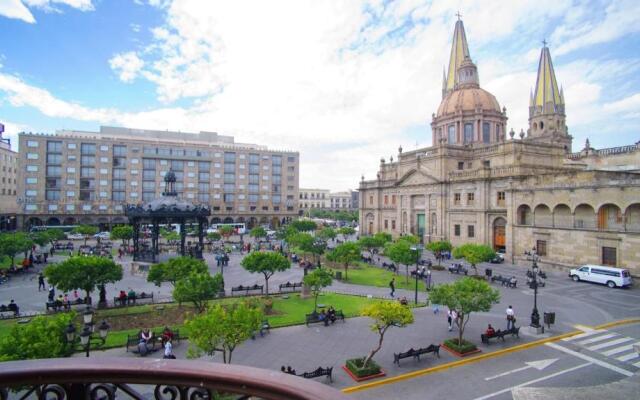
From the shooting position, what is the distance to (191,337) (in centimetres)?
1317

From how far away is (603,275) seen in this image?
30.0m

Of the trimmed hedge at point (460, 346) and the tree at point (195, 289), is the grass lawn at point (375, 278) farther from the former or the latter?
the tree at point (195, 289)

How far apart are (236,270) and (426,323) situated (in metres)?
21.1

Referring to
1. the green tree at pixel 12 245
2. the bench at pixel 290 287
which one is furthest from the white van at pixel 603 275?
the green tree at pixel 12 245

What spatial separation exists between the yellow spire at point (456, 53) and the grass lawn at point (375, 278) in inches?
2043

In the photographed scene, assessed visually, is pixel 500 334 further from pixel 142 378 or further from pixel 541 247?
pixel 541 247

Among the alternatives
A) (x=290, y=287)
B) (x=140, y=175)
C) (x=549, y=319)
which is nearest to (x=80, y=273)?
(x=290, y=287)

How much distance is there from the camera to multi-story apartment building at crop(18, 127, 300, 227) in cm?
7156

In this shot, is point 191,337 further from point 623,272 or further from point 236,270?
point 623,272

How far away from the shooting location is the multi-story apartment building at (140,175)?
7156 cm

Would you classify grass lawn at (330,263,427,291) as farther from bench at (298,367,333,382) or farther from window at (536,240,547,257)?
bench at (298,367,333,382)

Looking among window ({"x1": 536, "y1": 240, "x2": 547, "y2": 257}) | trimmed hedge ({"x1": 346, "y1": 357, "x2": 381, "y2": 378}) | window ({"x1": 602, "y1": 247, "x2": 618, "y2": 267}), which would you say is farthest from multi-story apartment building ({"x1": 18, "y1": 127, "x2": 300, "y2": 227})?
trimmed hedge ({"x1": 346, "y1": 357, "x2": 381, "y2": 378})

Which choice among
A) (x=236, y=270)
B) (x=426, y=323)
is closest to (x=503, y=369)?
(x=426, y=323)

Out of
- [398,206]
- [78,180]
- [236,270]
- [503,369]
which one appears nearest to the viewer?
[503,369]
